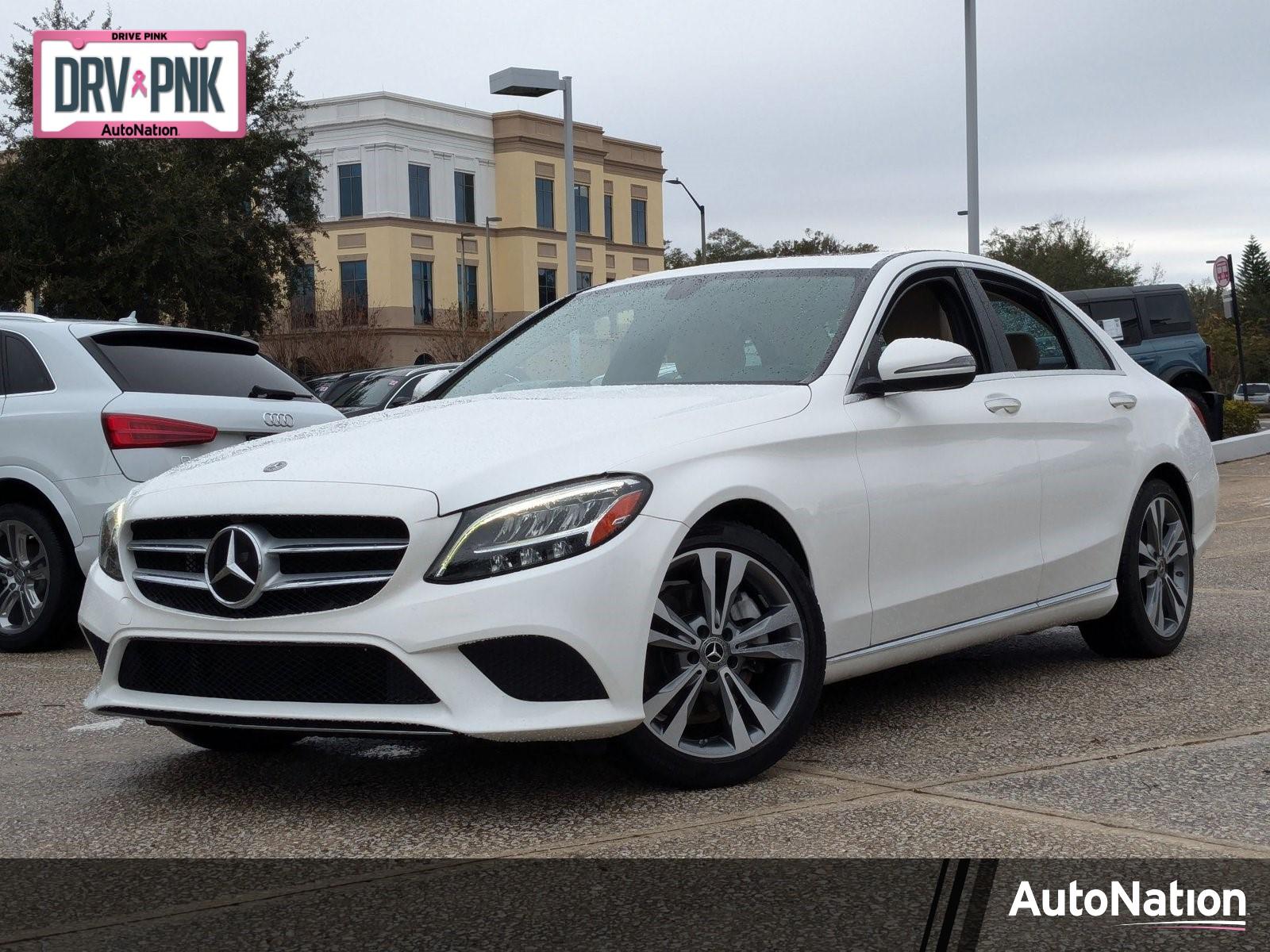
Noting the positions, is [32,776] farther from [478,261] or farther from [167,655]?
[478,261]

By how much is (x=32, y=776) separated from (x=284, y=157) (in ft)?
106

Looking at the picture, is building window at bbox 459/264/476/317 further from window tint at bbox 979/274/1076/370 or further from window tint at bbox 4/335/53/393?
window tint at bbox 979/274/1076/370

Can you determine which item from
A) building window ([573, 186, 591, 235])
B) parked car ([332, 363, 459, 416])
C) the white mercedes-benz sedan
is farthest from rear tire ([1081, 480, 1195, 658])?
building window ([573, 186, 591, 235])

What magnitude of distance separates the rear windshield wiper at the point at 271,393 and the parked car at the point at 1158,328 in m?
15.9

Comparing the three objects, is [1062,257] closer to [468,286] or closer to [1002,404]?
[468,286]

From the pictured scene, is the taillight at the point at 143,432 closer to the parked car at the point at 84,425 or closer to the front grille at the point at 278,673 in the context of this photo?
the parked car at the point at 84,425

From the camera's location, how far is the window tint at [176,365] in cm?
805

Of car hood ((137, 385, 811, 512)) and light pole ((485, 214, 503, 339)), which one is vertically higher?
light pole ((485, 214, 503, 339))

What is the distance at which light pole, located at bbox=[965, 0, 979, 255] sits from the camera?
822 inches

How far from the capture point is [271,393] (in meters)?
8.45

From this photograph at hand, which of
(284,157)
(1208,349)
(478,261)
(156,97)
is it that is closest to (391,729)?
(1208,349)

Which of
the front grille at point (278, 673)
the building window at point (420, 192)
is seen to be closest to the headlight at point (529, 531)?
the front grille at point (278, 673)

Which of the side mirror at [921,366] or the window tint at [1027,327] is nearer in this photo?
the side mirror at [921,366]

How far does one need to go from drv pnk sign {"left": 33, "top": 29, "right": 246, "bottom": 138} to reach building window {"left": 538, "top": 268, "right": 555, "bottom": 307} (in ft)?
134
